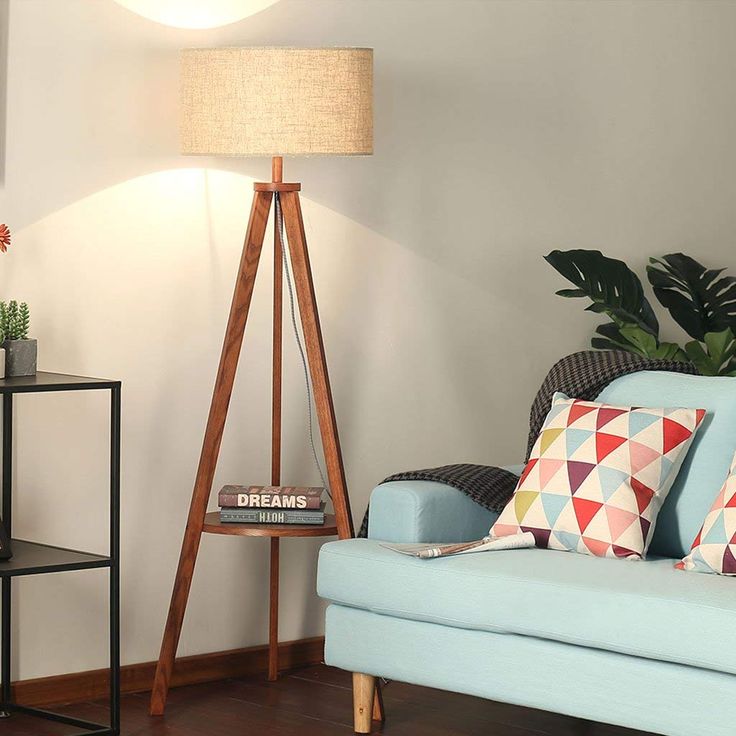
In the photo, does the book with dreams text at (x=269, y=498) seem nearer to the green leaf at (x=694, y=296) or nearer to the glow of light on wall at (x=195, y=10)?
the glow of light on wall at (x=195, y=10)

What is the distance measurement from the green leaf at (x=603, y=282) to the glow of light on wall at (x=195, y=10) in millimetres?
1145

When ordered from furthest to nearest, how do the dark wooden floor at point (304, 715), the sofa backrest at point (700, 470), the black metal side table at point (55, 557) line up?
the dark wooden floor at point (304, 715) → the sofa backrest at point (700, 470) → the black metal side table at point (55, 557)

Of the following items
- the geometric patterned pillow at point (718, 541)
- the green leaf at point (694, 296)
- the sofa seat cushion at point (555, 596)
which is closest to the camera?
the sofa seat cushion at point (555, 596)

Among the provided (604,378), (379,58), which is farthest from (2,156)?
(604,378)

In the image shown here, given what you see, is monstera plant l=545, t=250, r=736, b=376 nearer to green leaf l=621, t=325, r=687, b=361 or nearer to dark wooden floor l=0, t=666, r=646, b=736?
green leaf l=621, t=325, r=687, b=361

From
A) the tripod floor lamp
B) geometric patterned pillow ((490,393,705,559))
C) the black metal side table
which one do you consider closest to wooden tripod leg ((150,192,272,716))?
the tripod floor lamp

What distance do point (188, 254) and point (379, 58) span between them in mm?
853

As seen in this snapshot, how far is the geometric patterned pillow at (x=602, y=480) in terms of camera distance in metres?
2.99

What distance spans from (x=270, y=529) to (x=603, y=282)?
4.66ft

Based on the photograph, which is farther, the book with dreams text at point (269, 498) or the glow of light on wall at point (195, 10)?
the glow of light on wall at point (195, 10)

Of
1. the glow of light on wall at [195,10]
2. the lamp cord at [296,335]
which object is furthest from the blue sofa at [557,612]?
the glow of light on wall at [195,10]

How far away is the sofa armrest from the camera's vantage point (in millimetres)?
3133

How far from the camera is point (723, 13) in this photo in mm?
4699

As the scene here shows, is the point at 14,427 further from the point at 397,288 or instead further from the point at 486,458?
the point at 486,458
